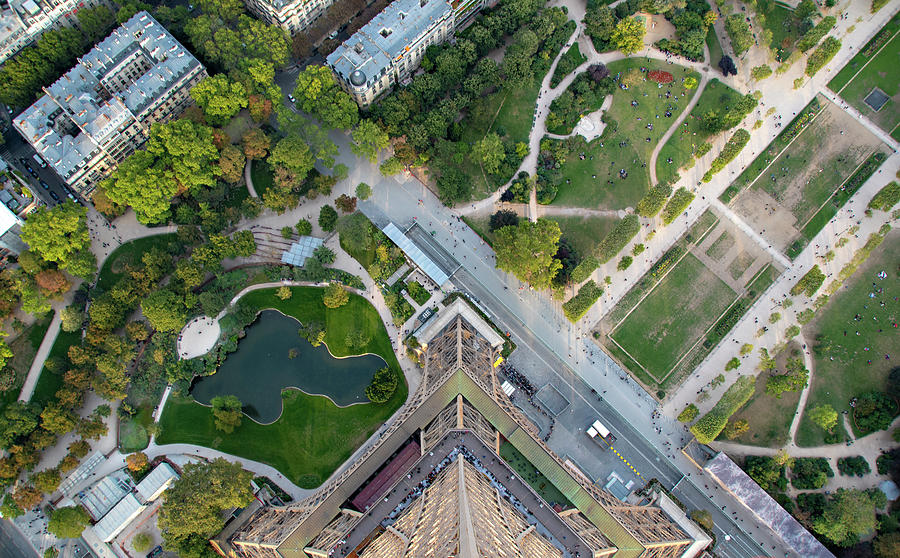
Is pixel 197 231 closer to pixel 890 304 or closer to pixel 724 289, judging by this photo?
pixel 724 289

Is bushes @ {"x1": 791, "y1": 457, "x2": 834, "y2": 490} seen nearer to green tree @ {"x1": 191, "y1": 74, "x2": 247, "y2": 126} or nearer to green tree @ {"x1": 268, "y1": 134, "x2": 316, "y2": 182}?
green tree @ {"x1": 268, "y1": 134, "x2": 316, "y2": 182}

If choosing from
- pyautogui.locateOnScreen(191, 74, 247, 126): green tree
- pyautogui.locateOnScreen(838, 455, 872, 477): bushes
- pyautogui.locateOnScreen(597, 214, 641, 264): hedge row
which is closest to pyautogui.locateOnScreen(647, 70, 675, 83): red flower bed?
pyautogui.locateOnScreen(597, 214, 641, 264): hedge row

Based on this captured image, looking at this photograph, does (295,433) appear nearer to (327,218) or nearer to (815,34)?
(327,218)

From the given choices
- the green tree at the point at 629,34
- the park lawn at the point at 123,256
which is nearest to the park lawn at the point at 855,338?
the green tree at the point at 629,34

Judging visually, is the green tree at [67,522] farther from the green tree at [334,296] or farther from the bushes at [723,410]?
the bushes at [723,410]

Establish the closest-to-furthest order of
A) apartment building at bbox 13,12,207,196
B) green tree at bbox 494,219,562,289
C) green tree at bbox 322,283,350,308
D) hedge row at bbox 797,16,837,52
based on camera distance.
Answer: apartment building at bbox 13,12,207,196
green tree at bbox 494,219,562,289
green tree at bbox 322,283,350,308
hedge row at bbox 797,16,837,52

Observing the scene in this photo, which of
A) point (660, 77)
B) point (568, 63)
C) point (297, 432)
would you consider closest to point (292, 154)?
point (297, 432)
